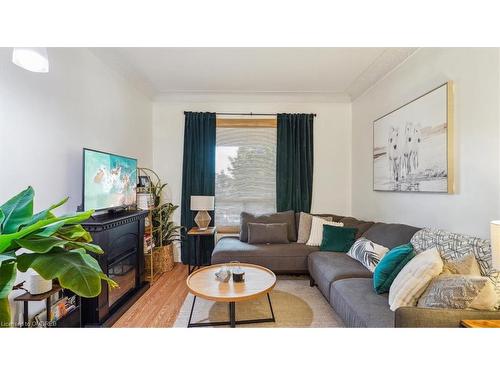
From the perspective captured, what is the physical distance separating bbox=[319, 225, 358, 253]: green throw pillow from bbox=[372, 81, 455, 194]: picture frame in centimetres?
74

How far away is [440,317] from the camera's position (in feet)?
4.05

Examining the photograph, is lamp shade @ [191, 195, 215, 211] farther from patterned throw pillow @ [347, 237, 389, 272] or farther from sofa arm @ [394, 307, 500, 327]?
sofa arm @ [394, 307, 500, 327]

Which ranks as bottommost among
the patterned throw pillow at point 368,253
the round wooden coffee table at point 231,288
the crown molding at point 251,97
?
the round wooden coffee table at point 231,288

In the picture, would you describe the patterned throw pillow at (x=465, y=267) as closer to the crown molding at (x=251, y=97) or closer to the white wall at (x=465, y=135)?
the white wall at (x=465, y=135)

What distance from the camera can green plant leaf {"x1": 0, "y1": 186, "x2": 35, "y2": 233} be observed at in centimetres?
76

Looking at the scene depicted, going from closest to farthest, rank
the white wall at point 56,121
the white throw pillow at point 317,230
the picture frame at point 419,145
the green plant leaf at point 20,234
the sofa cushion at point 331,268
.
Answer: the green plant leaf at point 20,234
the white wall at point 56,121
the picture frame at point 419,145
the sofa cushion at point 331,268
the white throw pillow at point 317,230

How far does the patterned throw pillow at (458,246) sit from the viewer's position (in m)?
1.53

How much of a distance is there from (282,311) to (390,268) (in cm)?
113

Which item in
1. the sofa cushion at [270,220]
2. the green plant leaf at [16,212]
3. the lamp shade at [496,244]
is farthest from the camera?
the sofa cushion at [270,220]

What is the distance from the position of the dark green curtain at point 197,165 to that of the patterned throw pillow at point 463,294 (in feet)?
10.3

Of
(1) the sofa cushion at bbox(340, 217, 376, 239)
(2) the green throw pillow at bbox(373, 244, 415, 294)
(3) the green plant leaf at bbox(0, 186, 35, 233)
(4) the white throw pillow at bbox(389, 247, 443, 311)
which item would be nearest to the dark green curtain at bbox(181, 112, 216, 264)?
(1) the sofa cushion at bbox(340, 217, 376, 239)

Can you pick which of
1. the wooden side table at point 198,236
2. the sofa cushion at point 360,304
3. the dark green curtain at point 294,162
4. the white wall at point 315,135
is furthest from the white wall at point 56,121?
the sofa cushion at point 360,304
